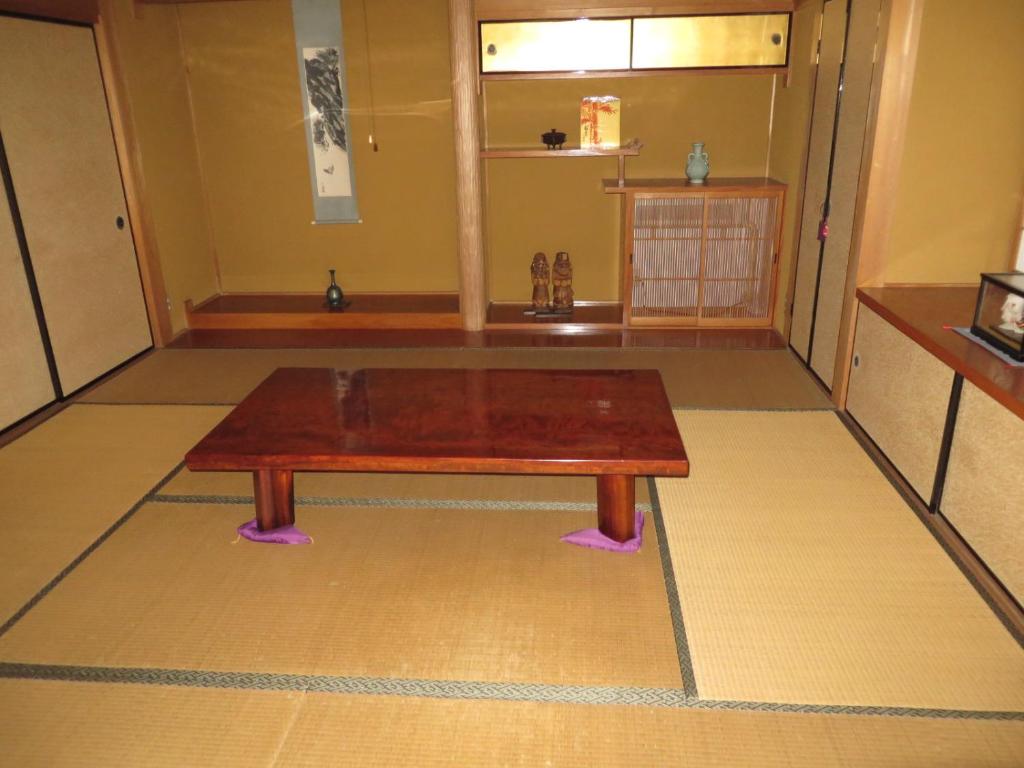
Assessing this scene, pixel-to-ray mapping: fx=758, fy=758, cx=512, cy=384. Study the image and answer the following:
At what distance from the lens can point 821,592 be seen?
243 centimetres

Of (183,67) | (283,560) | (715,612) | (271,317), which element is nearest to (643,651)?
(715,612)

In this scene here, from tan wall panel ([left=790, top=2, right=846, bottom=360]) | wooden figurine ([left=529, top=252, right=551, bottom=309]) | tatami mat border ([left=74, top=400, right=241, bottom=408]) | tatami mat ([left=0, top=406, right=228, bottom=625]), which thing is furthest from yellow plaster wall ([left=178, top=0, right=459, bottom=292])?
tan wall panel ([left=790, top=2, right=846, bottom=360])

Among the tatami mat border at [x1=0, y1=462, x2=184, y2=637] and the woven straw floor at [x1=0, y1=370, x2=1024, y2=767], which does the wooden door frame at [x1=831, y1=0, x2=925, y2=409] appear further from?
the tatami mat border at [x1=0, y1=462, x2=184, y2=637]

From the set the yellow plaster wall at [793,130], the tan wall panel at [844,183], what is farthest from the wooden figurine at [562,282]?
the tan wall panel at [844,183]

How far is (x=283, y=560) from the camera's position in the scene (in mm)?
2674

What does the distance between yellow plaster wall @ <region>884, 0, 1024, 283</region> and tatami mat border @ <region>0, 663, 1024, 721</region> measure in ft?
7.35

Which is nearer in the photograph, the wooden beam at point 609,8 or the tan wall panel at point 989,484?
the tan wall panel at point 989,484

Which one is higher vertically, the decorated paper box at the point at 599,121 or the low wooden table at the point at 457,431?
the decorated paper box at the point at 599,121

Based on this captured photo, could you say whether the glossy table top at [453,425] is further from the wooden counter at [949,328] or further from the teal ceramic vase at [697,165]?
the teal ceramic vase at [697,165]

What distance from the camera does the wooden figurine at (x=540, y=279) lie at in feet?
17.7

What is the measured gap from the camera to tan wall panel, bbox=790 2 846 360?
403cm

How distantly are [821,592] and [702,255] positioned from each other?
10.2 ft

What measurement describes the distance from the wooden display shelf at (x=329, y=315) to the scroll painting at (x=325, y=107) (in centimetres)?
72

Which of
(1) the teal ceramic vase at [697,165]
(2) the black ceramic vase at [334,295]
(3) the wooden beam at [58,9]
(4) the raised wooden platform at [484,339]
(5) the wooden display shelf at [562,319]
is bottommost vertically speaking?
(4) the raised wooden platform at [484,339]
